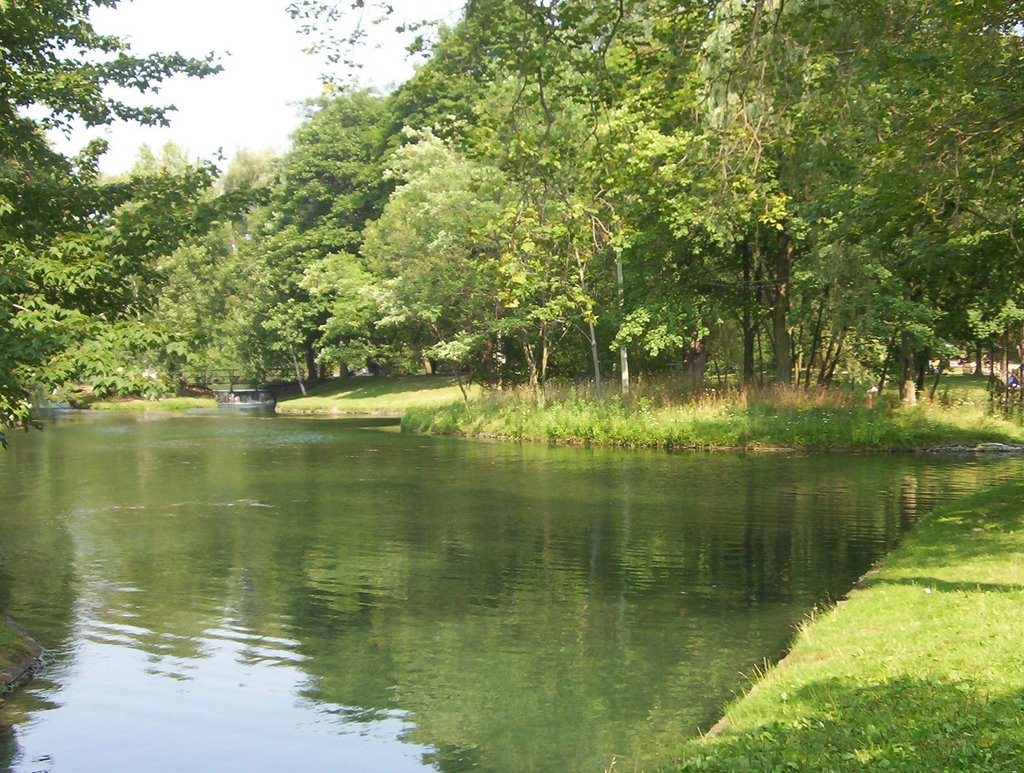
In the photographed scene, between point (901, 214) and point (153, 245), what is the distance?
11.1 metres

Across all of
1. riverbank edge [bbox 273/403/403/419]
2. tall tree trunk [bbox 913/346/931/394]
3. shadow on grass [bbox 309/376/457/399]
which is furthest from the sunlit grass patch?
shadow on grass [bbox 309/376/457/399]

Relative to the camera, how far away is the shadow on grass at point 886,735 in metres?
5.97

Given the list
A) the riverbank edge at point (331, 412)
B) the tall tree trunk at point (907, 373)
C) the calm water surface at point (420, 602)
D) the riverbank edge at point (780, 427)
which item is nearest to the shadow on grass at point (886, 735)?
the calm water surface at point (420, 602)

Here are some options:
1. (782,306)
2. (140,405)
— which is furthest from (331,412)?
(782,306)

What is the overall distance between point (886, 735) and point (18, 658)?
8885mm

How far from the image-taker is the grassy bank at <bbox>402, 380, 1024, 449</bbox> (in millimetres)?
30766

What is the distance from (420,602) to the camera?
45.8ft

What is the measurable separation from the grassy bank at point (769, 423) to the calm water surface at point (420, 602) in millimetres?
2567

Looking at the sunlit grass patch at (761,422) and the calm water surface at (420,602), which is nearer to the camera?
the calm water surface at (420,602)

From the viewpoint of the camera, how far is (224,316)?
77.9 meters

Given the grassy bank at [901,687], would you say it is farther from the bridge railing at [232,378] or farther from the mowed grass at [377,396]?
the bridge railing at [232,378]

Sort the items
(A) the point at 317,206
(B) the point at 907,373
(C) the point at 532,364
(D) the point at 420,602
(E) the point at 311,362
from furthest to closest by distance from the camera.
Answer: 1. (E) the point at 311,362
2. (A) the point at 317,206
3. (C) the point at 532,364
4. (B) the point at 907,373
5. (D) the point at 420,602

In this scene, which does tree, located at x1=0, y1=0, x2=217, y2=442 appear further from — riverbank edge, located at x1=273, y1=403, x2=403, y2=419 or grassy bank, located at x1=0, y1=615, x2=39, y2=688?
riverbank edge, located at x1=273, y1=403, x2=403, y2=419

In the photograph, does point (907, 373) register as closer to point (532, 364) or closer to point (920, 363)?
point (920, 363)
